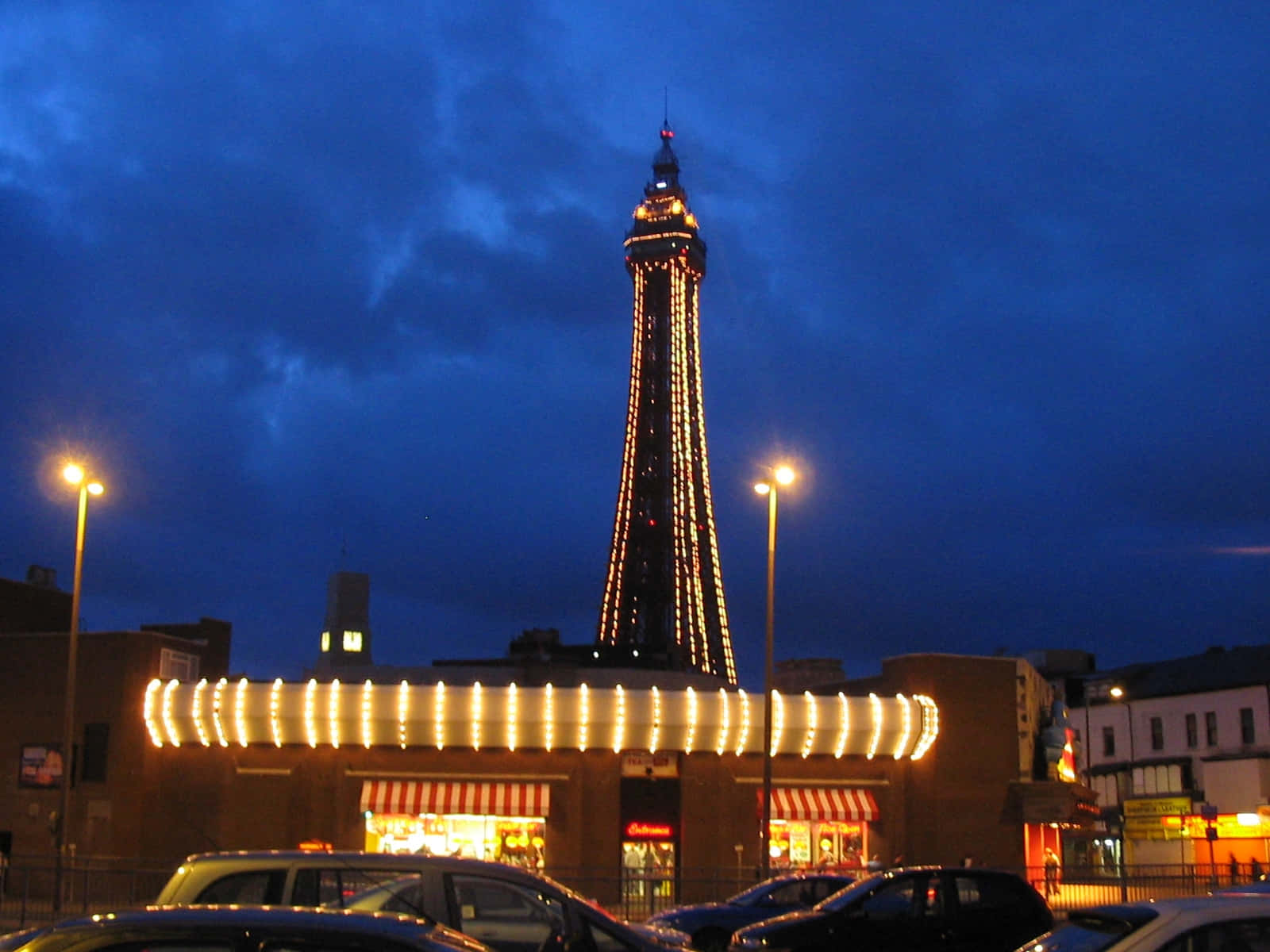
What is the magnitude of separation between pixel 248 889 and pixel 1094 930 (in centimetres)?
749

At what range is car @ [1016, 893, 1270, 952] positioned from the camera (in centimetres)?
1016

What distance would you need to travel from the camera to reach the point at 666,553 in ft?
381

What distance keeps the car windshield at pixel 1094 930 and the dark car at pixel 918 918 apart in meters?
7.59

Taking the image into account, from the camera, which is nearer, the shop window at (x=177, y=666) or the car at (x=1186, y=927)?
the car at (x=1186, y=927)

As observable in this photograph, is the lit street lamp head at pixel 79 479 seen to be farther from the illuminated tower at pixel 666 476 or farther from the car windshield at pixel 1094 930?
the illuminated tower at pixel 666 476

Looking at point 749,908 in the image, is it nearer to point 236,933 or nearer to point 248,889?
point 248,889

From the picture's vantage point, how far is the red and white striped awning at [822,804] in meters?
42.3

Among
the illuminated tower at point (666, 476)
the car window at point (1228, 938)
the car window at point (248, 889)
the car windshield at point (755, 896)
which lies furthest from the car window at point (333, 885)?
the illuminated tower at point (666, 476)

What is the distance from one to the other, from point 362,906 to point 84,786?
32136 mm

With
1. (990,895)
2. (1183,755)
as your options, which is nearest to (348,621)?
(1183,755)

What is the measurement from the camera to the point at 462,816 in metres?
42.0

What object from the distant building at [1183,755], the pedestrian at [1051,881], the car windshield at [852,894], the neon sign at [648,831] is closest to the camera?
the car windshield at [852,894]

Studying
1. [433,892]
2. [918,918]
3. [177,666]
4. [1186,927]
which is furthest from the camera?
[177,666]

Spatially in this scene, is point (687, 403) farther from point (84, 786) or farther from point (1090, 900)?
point (1090, 900)
